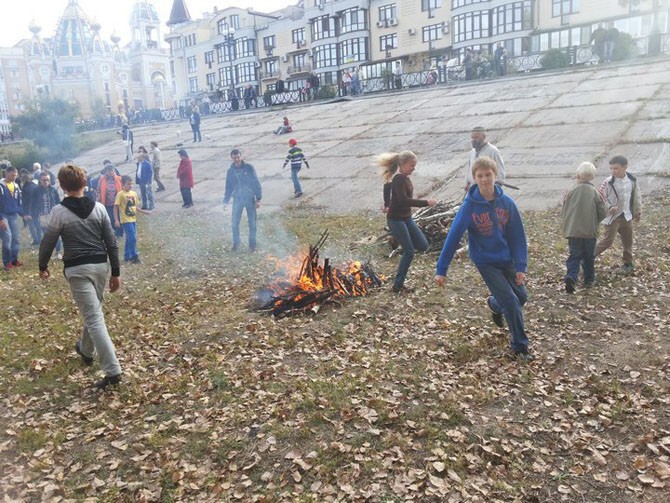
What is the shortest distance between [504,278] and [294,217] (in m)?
10.6

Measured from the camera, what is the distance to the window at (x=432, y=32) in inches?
2274

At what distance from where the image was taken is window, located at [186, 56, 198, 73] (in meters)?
86.0

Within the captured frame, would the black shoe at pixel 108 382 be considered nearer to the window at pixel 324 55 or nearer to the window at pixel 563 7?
the window at pixel 563 7

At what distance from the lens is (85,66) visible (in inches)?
4237

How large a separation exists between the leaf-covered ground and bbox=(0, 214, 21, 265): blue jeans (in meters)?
3.50

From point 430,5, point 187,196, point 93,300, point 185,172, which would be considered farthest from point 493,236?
point 430,5

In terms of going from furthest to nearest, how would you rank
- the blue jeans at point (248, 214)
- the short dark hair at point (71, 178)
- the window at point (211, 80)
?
the window at point (211, 80), the blue jeans at point (248, 214), the short dark hair at point (71, 178)

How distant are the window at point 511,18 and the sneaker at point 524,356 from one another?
5363cm

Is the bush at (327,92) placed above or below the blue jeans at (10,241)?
above

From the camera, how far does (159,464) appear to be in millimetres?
4645

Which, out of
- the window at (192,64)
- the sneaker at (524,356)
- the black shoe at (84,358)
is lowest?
the sneaker at (524,356)

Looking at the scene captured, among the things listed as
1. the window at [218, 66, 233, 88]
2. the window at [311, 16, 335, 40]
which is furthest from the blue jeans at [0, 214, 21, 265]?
the window at [218, 66, 233, 88]

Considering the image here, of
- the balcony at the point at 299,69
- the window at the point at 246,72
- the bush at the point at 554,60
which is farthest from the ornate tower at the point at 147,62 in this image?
the bush at the point at 554,60

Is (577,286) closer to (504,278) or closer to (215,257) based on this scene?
(504,278)
